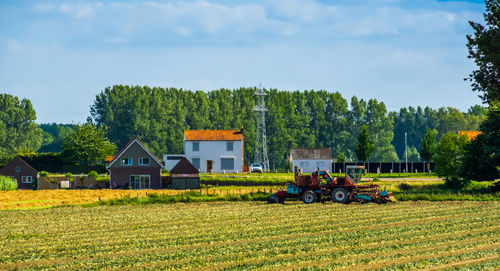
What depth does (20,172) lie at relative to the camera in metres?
84.8

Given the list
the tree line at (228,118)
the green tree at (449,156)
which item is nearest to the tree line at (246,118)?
the tree line at (228,118)

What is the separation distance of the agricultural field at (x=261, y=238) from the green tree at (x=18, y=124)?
94.0 m

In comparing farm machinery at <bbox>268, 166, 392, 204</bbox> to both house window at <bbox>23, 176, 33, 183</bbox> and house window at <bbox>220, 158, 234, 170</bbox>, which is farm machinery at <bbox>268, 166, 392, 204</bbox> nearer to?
house window at <bbox>23, 176, 33, 183</bbox>

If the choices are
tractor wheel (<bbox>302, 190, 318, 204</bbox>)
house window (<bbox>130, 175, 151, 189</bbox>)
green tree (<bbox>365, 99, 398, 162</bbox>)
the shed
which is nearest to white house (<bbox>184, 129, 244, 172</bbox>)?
house window (<bbox>130, 175, 151, 189</bbox>)

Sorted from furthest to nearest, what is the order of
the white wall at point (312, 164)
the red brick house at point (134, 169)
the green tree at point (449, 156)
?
the white wall at point (312, 164), the red brick house at point (134, 169), the green tree at point (449, 156)

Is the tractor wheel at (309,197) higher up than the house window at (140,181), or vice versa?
the house window at (140,181)

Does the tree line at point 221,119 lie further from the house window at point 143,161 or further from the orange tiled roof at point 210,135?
the house window at point 143,161

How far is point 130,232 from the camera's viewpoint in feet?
106

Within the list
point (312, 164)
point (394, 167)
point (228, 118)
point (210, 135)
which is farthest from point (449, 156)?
point (228, 118)

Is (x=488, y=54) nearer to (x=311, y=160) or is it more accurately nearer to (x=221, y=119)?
(x=311, y=160)

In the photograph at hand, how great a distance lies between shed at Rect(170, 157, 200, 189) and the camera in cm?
7569

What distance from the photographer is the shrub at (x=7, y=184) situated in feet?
247

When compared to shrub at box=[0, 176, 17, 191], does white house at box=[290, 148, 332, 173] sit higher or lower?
higher

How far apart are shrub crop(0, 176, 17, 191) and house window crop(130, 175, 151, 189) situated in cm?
1306
